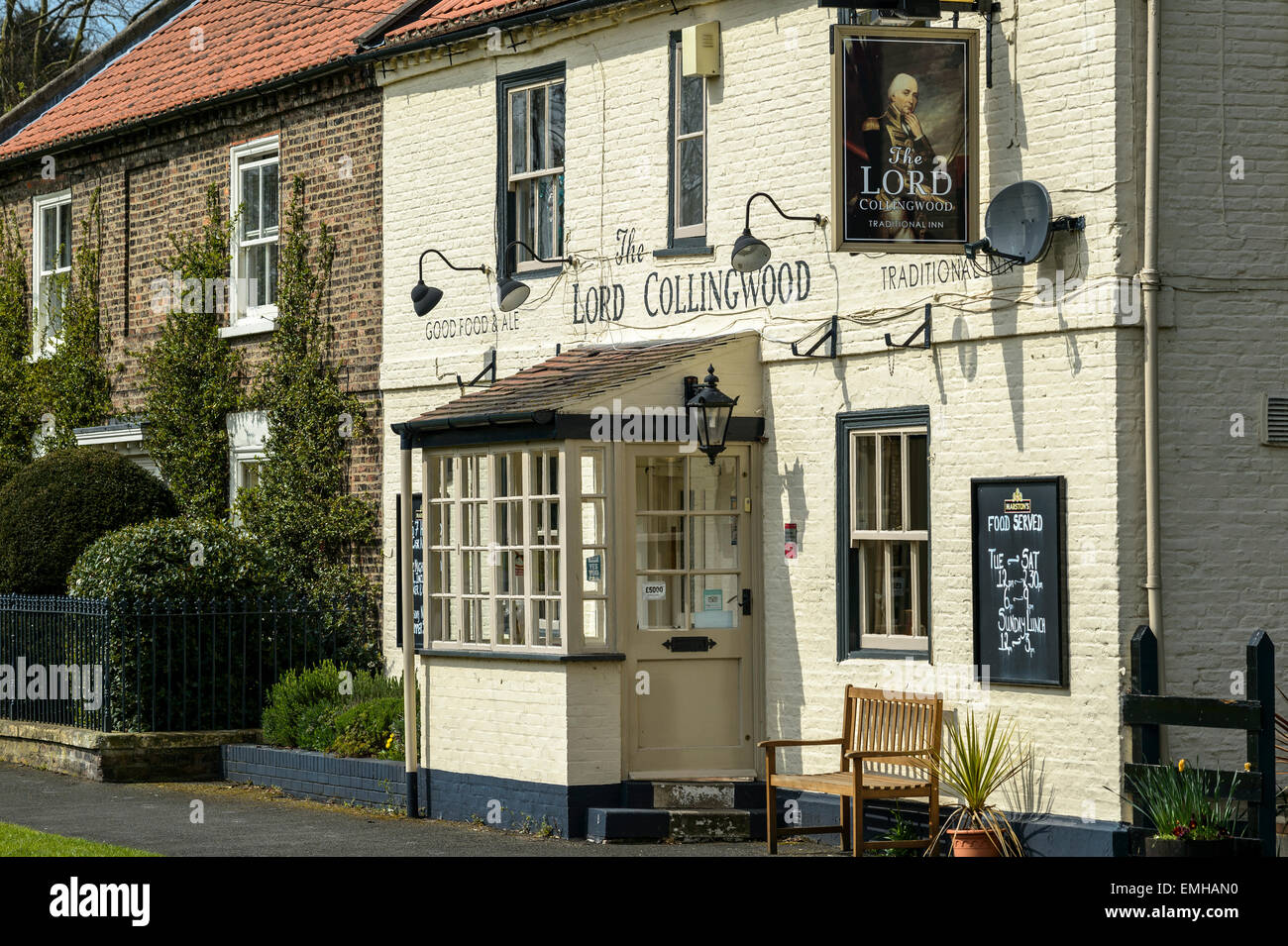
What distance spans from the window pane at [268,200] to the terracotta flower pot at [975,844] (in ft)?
33.6

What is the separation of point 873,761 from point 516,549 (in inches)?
118

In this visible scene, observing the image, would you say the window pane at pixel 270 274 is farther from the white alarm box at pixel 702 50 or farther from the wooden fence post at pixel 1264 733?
the wooden fence post at pixel 1264 733

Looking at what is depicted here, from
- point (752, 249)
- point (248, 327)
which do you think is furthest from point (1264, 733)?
point (248, 327)

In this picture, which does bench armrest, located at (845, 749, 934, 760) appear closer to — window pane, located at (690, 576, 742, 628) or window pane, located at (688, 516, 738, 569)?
window pane, located at (690, 576, 742, 628)

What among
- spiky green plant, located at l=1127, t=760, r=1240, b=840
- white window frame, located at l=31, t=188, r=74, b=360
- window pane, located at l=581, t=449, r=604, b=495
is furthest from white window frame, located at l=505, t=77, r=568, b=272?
white window frame, located at l=31, t=188, r=74, b=360

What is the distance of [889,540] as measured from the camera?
482 inches

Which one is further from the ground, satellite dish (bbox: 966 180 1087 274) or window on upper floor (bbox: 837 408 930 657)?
satellite dish (bbox: 966 180 1087 274)

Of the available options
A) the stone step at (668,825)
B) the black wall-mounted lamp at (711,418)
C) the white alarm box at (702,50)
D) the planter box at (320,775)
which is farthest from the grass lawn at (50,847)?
the white alarm box at (702,50)

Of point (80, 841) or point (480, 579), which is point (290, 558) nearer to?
point (480, 579)

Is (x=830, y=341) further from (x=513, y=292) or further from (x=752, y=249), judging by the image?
(x=513, y=292)

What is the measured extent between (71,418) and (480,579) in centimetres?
905

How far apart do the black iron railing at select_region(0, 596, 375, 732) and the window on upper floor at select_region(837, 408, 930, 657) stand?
5.69 meters

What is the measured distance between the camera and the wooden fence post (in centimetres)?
973
